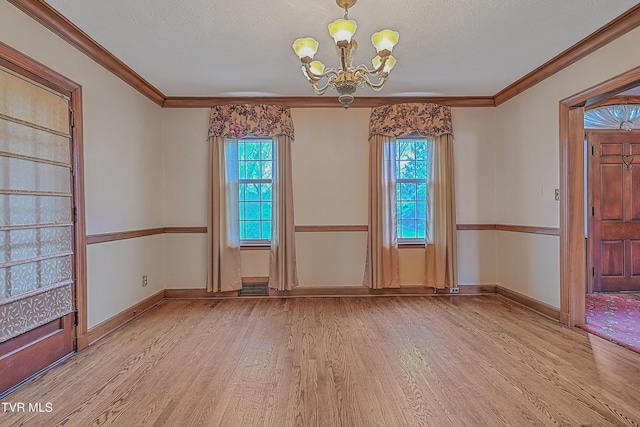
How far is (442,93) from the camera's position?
4535mm

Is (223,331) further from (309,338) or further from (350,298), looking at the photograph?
(350,298)

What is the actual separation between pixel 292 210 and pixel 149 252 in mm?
1798

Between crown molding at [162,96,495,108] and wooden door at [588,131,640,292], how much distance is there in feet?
5.71

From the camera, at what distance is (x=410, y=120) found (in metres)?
4.62

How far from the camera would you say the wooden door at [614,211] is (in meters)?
4.78

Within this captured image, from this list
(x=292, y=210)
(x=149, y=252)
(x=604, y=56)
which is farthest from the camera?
(x=292, y=210)

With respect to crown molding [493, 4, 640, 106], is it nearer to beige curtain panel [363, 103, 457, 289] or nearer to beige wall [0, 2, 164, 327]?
beige curtain panel [363, 103, 457, 289]

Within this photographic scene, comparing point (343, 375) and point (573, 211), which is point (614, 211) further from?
point (343, 375)

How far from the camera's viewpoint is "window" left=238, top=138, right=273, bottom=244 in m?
4.76

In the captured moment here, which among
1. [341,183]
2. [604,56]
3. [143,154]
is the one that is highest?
[604,56]

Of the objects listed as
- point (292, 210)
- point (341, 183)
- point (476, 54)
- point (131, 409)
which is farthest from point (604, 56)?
point (131, 409)

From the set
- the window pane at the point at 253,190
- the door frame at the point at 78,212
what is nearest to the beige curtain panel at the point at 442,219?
Result: the window pane at the point at 253,190

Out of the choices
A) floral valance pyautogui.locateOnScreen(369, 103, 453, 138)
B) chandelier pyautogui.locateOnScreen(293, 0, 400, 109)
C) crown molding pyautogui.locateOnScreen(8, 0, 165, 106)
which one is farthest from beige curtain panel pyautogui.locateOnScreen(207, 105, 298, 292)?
chandelier pyautogui.locateOnScreen(293, 0, 400, 109)

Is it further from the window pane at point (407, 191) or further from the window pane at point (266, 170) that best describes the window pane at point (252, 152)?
the window pane at point (407, 191)
